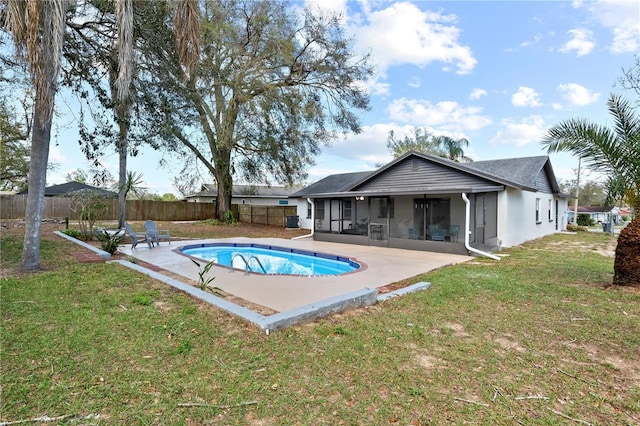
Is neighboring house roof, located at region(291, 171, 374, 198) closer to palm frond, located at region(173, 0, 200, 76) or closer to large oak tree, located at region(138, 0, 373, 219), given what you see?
large oak tree, located at region(138, 0, 373, 219)

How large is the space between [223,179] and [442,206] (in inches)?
552

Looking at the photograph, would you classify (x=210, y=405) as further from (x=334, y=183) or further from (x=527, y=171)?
(x=334, y=183)

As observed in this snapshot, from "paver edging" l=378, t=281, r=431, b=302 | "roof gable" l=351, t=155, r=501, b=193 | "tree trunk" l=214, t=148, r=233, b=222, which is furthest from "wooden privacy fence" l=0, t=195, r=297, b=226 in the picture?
"paver edging" l=378, t=281, r=431, b=302

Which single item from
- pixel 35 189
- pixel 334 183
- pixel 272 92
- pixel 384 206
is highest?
pixel 272 92

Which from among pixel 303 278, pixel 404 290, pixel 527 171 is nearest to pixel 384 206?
pixel 527 171

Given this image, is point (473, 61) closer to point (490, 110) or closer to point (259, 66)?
point (490, 110)

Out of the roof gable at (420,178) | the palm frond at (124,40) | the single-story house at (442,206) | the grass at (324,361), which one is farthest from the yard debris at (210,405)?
the roof gable at (420,178)

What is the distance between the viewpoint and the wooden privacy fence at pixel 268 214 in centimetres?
2331

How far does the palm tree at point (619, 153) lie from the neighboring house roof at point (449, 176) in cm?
359

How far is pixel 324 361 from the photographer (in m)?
3.23

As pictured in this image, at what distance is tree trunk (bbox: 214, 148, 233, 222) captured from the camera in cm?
2056

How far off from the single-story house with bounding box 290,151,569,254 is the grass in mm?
6466

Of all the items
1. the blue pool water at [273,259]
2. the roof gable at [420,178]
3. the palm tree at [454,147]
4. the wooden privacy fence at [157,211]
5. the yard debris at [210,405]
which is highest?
the palm tree at [454,147]

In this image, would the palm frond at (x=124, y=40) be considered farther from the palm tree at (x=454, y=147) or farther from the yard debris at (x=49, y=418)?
the palm tree at (x=454, y=147)
